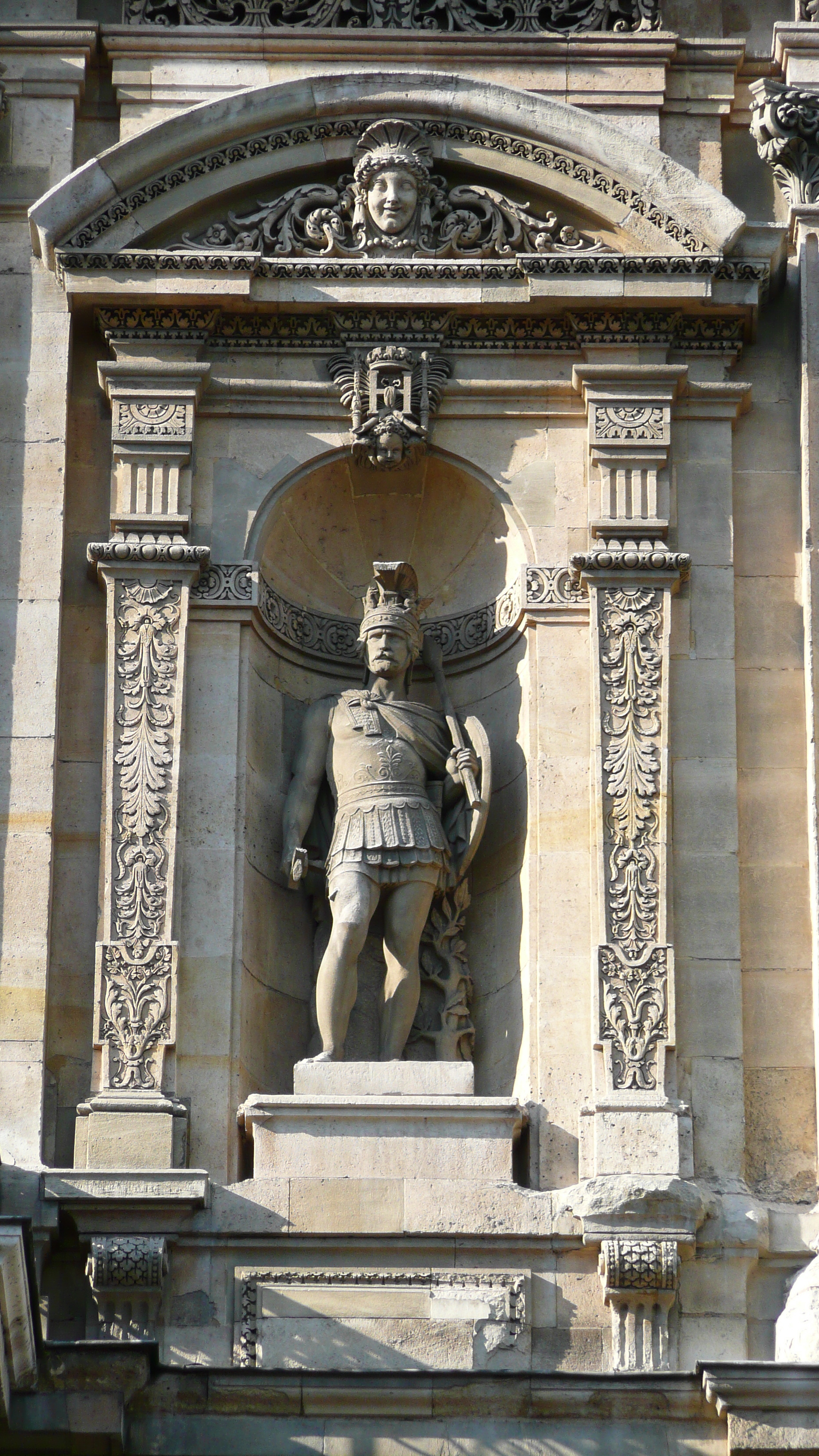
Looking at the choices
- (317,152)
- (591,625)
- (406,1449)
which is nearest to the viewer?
(406,1449)

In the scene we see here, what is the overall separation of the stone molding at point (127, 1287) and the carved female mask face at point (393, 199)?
277 inches

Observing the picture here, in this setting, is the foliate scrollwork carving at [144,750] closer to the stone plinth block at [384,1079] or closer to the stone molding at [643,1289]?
the stone plinth block at [384,1079]

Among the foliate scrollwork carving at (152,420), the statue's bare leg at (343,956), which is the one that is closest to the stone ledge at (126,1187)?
the statue's bare leg at (343,956)

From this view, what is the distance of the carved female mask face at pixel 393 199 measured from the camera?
2173 centimetres

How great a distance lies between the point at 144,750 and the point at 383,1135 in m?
2.85

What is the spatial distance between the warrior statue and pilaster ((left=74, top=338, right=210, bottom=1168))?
37.9 inches

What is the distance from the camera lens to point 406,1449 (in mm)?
17266

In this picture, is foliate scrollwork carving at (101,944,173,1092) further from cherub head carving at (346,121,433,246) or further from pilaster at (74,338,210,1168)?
cherub head carving at (346,121,433,246)

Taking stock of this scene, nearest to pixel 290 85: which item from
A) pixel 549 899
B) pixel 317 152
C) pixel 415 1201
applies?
pixel 317 152

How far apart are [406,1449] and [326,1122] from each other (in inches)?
103

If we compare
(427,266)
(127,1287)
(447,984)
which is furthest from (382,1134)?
(427,266)

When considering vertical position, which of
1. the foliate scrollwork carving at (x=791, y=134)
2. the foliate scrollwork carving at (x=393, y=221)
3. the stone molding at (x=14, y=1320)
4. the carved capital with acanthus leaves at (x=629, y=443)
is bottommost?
the stone molding at (x=14, y=1320)

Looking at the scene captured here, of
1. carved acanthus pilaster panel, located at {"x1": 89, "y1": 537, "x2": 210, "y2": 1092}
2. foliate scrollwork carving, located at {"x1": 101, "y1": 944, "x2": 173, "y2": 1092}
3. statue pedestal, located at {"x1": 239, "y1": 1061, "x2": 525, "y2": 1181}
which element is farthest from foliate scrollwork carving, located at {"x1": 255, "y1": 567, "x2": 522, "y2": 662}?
statue pedestal, located at {"x1": 239, "y1": 1061, "x2": 525, "y2": 1181}

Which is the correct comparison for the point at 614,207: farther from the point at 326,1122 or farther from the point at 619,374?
the point at 326,1122
